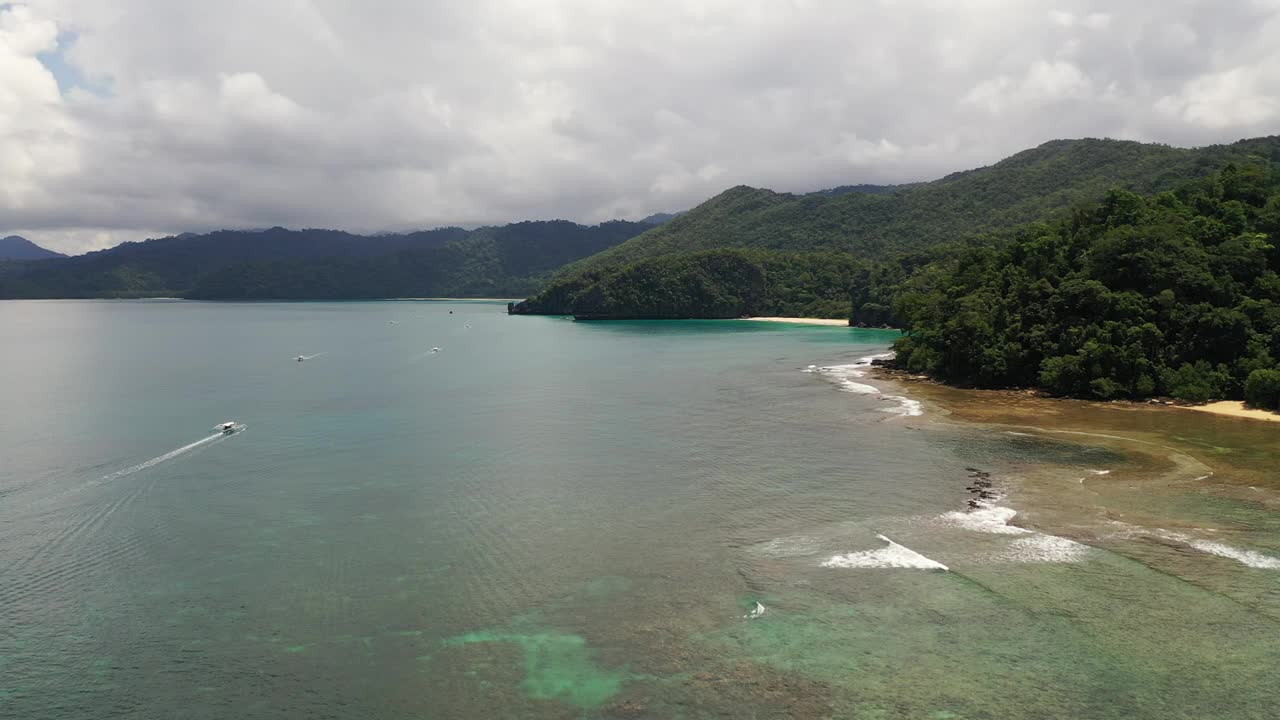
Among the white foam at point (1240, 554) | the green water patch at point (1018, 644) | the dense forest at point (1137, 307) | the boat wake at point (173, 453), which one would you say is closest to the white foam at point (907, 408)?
the dense forest at point (1137, 307)

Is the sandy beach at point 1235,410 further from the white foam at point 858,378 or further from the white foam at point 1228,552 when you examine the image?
the white foam at point 1228,552

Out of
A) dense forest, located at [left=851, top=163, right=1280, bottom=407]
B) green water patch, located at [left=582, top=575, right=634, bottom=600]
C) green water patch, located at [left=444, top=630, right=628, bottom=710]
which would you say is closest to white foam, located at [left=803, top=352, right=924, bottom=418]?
dense forest, located at [left=851, top=163, right=1280, bottom=407]

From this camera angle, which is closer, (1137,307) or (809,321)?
(1137,307)

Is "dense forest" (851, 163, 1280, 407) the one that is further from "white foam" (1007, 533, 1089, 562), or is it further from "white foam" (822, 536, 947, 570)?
"white foam" (822, 536, 947, 570)

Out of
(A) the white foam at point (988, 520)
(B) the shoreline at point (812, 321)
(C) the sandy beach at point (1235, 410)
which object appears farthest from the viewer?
(B) the shoreline at point (812, 321)

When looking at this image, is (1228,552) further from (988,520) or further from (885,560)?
(885,560)

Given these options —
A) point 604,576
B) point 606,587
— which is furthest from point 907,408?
point 606,587
